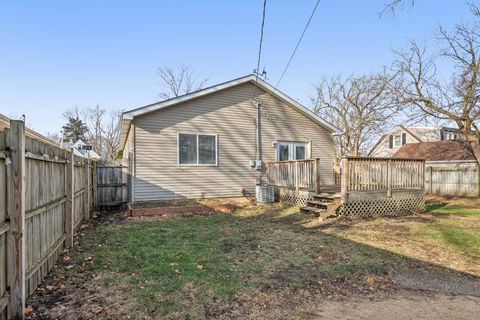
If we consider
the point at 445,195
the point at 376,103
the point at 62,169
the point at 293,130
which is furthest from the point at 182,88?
the point at 62,169

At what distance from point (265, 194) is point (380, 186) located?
406 cm

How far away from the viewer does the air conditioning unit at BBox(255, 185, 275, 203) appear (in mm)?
11211

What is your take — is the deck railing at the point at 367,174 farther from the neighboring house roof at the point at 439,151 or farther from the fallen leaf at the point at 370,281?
the neighboring house roof at the point at 439,151

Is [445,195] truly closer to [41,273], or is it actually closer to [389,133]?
[389,133]

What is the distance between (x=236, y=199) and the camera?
12289 millimetres

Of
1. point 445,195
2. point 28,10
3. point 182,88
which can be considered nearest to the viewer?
point 28,10

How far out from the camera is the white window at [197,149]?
11.6 m

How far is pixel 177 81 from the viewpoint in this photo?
37.8 metres

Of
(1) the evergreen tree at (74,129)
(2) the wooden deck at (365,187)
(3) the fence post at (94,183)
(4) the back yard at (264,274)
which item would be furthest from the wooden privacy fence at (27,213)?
(1) the evergreen tree at (74,129)

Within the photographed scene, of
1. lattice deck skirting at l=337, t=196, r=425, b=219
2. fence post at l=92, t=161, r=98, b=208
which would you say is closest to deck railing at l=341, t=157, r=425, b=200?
lattice deck skirting at l=337, t=196, r=425, b=219

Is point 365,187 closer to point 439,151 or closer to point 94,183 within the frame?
point 94,183

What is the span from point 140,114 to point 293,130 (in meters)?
6.88

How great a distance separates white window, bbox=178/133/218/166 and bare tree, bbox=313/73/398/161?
1792cm

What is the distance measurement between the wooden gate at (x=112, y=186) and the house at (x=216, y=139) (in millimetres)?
324
